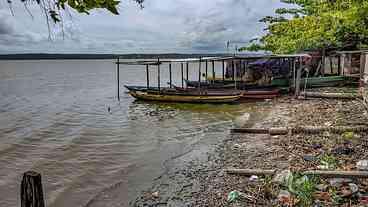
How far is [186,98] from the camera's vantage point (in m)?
22.0

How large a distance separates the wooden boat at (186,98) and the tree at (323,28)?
5.44m

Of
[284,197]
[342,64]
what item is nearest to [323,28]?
[342,64]

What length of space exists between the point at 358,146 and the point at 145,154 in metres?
6.36

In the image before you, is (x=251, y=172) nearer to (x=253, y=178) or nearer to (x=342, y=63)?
(x=253, y=178)

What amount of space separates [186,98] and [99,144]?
1008 cm

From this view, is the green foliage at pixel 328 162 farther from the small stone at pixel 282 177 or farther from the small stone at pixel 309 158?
the small stone at pixel 282 177

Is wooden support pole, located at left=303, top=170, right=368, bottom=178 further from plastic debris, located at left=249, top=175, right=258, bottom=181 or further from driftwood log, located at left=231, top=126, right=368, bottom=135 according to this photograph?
driftwood log, located at left=231, top=126, right=368, bottom=135

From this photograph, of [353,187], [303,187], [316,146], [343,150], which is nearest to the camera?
[353,187]

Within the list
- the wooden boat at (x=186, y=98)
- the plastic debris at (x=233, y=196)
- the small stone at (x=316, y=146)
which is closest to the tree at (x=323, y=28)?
Result: the wooden boat at (x=186, y=98)

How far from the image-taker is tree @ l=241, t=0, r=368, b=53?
675 inches

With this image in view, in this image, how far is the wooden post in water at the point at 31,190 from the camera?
3.22 m

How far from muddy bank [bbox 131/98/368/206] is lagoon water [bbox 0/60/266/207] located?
93cm

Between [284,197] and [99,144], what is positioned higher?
[284,197]

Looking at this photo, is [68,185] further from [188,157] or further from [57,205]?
[188,157]
